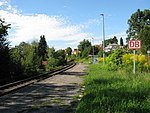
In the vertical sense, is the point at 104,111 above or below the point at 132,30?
below

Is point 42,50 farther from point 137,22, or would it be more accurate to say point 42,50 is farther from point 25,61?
point 25,61

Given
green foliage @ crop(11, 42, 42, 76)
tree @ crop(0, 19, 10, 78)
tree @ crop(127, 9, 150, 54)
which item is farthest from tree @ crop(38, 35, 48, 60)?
tree @ crop(0, 19, 10, 78)

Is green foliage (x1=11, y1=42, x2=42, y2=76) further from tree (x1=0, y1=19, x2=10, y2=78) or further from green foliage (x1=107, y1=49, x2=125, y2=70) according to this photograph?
green foliage (x1=107, y1=49, x2=125, y2=70)

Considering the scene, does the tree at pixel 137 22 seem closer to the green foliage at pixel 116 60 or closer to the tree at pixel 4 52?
the green foliage at pixel 116 60

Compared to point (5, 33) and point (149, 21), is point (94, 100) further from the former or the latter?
point (149, 21)

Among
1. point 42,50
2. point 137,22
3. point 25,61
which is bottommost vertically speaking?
point 25,61

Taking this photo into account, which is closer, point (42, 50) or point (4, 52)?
point (4, 52)

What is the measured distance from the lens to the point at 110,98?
1234 cm

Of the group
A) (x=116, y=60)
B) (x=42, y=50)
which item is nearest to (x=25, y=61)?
(x=116, y=60)

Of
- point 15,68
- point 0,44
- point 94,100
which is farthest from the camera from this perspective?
point 15,68

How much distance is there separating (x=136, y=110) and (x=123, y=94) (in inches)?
136

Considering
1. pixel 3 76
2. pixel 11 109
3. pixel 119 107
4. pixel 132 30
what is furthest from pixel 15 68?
pixel 132 30

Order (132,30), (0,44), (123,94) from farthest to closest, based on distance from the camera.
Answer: (132,30)
(0,44)
(123,94)

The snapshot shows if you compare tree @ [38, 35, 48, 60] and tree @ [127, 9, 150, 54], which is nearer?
tree @ [38, 35, 48, 60]
